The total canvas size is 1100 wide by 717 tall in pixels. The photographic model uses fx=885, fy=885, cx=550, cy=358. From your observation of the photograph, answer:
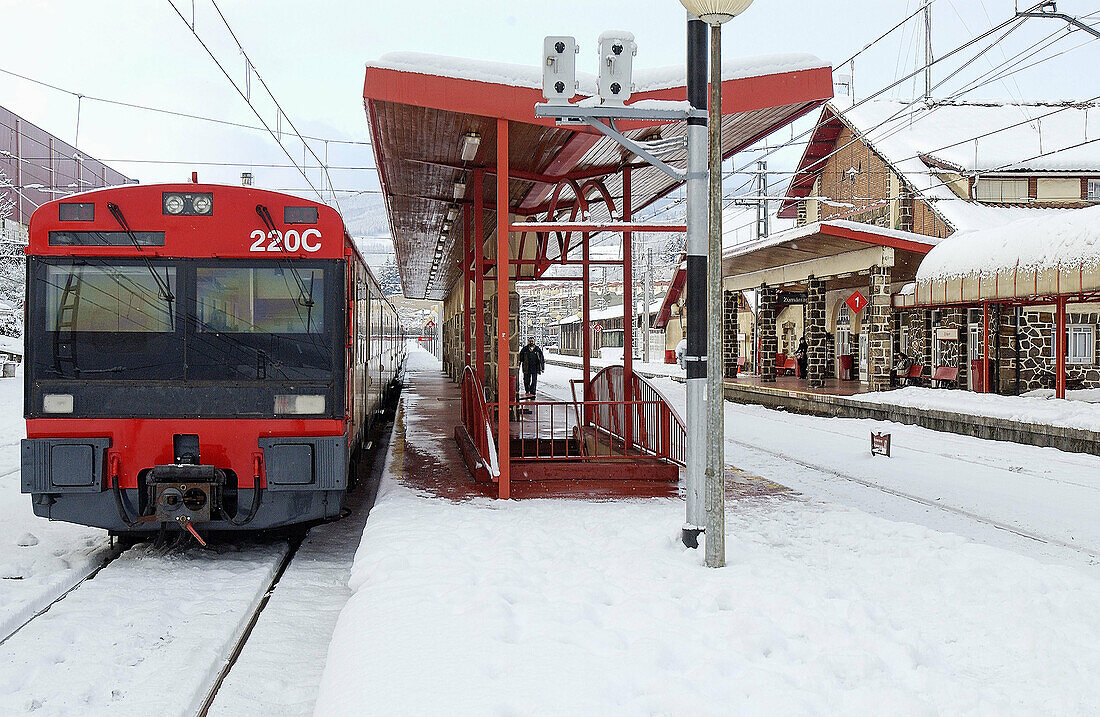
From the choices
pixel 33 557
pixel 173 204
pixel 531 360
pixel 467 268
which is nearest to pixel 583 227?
pixel 173 204

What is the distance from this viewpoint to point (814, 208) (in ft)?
109

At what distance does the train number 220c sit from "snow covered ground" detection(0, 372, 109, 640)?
2.81 m

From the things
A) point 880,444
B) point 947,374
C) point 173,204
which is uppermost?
point 173,204

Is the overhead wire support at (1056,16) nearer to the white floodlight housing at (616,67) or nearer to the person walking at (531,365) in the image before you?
the white floodlight housing at (616,67)

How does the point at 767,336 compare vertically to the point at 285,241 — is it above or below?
below

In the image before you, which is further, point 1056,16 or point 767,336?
point 767,336

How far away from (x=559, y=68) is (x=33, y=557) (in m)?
5.62

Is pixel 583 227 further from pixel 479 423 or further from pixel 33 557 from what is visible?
pixel 33 557

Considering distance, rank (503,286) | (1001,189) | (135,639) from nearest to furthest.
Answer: (135,639) → (503,286) → (1001,189)

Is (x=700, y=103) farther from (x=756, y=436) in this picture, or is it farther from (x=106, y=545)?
(x=756, y=436)

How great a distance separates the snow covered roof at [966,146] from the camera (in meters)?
24.9

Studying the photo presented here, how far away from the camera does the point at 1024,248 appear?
17.0m

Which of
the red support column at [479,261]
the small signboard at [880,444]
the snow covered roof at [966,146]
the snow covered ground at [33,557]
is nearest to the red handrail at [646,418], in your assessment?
the red support column at [479,261]

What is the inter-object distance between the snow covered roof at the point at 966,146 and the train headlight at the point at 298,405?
1968 centimetres
